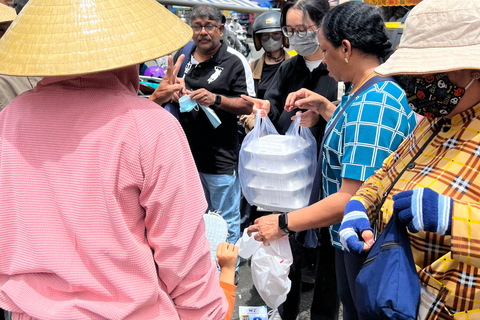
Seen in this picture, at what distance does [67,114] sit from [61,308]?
51 centimetres

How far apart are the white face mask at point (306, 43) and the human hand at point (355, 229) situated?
1656mm

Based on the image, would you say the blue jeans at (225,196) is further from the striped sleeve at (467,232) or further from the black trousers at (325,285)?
the striped sleeve at (467,232)

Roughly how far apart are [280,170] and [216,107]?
1.24 m

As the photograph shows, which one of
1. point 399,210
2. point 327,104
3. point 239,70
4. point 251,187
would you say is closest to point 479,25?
point 399,210

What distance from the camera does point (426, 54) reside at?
4.18ft

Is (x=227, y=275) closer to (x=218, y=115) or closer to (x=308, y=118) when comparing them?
(x=308, y=118)

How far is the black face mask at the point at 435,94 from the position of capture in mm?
1270

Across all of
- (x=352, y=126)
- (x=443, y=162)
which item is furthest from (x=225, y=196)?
(x=443, y=162)

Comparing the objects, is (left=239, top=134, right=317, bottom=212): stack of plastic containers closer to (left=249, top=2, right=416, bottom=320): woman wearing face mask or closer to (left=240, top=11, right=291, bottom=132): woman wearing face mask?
(left=249, top=2, right=416, bottom=320): woman wearing face mask

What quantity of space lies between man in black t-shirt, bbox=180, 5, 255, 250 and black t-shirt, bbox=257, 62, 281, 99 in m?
0.69

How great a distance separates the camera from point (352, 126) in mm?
1811

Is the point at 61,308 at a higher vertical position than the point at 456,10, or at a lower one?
lower

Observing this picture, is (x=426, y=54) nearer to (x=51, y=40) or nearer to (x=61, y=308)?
(x=51, y=40)

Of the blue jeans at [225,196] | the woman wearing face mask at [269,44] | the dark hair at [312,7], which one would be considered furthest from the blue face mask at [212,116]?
the woman wearing face mask at [269,44]
